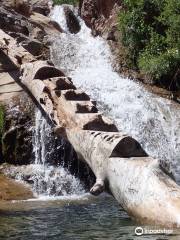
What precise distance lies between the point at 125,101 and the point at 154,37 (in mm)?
4625

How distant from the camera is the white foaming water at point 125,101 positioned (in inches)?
600

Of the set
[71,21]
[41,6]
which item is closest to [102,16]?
[71,21]

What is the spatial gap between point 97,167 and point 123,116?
22.5 ft

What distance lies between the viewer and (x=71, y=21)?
86.7 ft

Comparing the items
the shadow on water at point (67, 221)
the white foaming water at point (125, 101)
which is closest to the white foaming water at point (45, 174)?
the shadow on water at point (67, 221)

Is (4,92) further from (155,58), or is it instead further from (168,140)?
(155,58)

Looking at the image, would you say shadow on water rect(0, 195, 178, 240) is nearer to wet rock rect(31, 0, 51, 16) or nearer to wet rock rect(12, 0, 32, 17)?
wet rock rect(12, 0, 32, 17)

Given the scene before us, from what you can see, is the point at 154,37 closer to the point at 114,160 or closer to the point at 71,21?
the point at 71,21

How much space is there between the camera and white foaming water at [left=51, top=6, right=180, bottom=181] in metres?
15.2

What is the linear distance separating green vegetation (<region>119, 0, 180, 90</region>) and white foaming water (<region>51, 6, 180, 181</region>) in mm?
1037

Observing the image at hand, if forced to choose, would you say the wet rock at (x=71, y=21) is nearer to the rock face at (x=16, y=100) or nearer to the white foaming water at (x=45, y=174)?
the rock face at (x=16, y=100)

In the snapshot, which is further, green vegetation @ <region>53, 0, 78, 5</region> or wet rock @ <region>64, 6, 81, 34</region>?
green vegetation @ <region>53, 0, 78, 5</region>

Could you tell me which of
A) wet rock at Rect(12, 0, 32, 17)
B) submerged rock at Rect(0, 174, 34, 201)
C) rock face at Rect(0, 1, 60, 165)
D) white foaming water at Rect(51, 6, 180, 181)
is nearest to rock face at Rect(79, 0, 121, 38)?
white foaming water at Rect(51, 6, 180, 181)

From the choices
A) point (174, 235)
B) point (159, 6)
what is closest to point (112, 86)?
point (159, 6)
